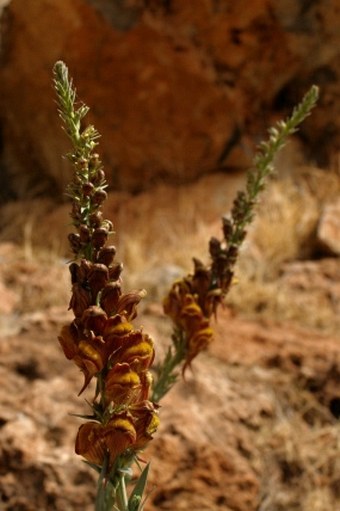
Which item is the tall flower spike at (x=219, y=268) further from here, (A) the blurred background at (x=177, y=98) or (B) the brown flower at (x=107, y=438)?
(A) the blurred background at (x=177, y=98)

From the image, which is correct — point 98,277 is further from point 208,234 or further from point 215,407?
point 208,234

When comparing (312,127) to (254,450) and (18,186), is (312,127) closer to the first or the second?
(18,186)

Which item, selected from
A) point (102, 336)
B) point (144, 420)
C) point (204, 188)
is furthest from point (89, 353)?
point (204, 188)

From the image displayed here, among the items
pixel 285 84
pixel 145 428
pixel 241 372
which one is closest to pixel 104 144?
pixel 285 84

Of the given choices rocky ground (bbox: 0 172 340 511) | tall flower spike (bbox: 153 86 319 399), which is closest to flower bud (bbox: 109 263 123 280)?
tall flower spike (bbox: 153 86 319 399)

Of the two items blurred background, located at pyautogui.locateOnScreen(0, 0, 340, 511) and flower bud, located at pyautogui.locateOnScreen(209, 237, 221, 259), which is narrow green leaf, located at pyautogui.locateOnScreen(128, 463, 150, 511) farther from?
blurred background, located at pyautogui.locateOnScreen(0, 0, 340, 511)

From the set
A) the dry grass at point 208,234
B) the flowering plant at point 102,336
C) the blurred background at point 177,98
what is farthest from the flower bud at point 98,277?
the blurred background at point 177,98
